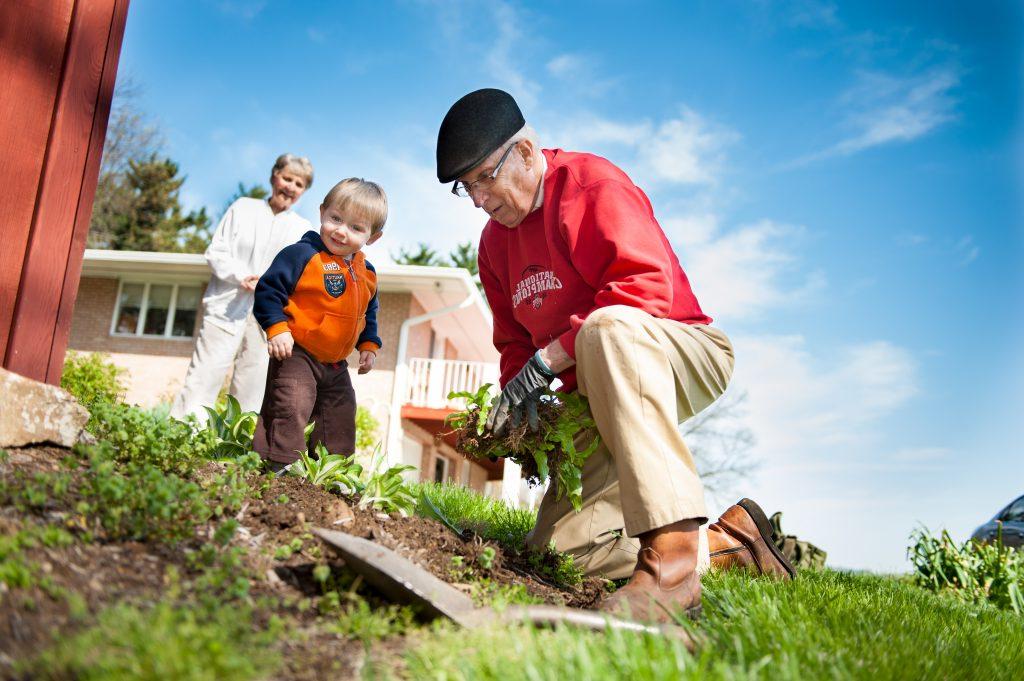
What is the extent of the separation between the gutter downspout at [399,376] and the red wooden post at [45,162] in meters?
12.6

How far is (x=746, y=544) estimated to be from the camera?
395 cm

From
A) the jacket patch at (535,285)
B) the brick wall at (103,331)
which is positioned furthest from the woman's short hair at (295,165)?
the brick wall at (103,331)

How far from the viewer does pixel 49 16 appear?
121 inches

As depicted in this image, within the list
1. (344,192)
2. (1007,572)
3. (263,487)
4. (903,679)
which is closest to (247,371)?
(344,192)

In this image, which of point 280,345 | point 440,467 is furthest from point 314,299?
point 440,467

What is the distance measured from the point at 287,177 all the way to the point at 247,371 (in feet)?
5.15

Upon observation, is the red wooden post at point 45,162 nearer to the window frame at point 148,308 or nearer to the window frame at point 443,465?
the window frame at point 148,308

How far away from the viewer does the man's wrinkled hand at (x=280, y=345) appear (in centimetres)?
360

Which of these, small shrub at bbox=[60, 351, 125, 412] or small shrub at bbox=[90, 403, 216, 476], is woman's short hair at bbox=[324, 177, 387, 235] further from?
small shrub at bbox=[60, 351, 125, 412]

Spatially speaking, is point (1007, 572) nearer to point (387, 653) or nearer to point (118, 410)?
point (387, 653)

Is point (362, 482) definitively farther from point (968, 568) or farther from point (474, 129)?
point (968, 568)

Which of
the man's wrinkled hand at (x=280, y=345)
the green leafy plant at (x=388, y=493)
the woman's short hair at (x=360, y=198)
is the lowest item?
the green leafy plant at (x=388, y=493)

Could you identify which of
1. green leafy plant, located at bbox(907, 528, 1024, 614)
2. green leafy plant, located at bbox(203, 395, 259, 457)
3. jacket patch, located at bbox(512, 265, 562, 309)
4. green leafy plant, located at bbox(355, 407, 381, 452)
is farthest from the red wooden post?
green leafy plant, located at bbox(355, 407, 381, 452)

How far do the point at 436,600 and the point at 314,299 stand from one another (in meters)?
2.20
